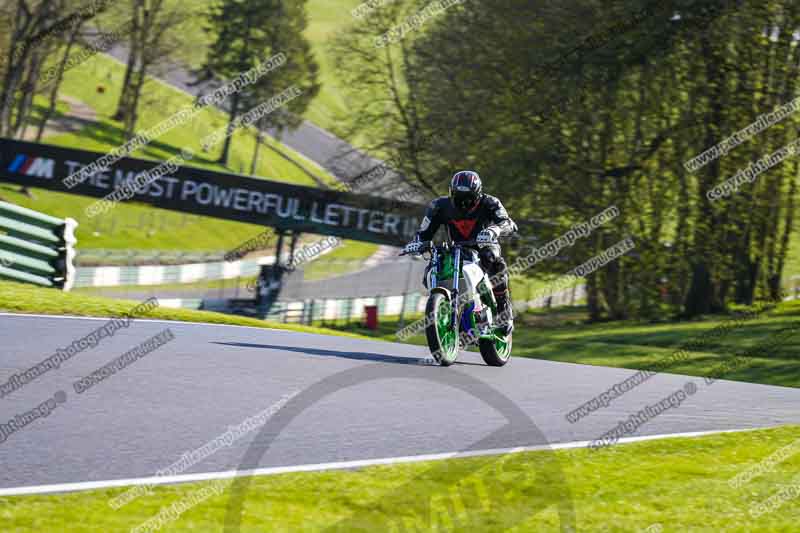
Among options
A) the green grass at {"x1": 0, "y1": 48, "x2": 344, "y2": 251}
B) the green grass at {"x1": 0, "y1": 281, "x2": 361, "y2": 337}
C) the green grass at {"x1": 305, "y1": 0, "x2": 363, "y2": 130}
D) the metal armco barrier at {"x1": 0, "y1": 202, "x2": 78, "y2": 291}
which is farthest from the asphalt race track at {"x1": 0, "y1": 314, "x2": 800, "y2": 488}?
the green grass at {"x1": 305, "y1": 0, "x2": 363, "y2": 130}

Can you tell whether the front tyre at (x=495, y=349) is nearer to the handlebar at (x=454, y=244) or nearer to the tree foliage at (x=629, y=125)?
the handlebar at (x=454, y=244)

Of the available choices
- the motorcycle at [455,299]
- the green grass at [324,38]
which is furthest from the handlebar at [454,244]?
the green grass at [324,38]

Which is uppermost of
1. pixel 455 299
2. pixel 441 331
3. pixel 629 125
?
pixel 629 125

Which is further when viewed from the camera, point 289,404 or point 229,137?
point 229,137

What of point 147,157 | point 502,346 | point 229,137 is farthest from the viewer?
point 229,137

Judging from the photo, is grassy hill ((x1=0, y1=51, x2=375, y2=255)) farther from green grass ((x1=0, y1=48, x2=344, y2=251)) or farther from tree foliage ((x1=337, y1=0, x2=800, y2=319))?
tree foliage ((x1=337, y1=0, x2=800, y2=319))

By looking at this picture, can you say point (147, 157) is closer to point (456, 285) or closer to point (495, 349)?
point (495, 349)

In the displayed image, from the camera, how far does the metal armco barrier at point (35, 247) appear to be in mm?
16125

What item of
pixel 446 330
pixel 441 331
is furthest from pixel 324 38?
pixel 441 331

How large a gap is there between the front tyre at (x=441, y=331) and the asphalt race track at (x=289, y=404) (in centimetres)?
22

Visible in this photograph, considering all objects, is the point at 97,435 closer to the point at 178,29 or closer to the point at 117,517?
the point at 117,517

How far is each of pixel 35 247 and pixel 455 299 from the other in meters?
8.49

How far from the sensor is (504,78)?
90.7 ft

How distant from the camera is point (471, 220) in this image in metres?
11.3
